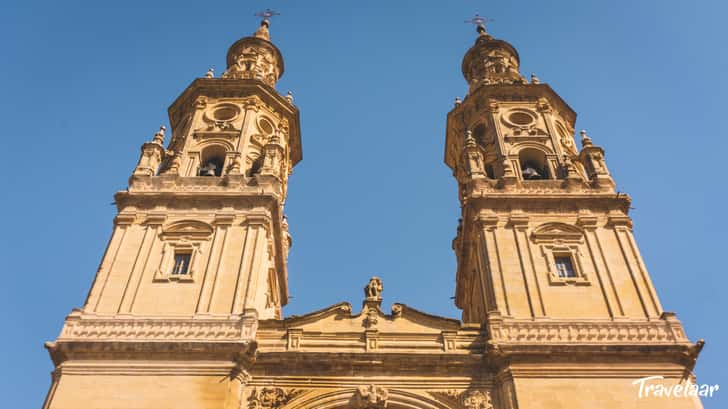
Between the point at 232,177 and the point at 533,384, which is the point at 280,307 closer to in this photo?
the point at 232,177

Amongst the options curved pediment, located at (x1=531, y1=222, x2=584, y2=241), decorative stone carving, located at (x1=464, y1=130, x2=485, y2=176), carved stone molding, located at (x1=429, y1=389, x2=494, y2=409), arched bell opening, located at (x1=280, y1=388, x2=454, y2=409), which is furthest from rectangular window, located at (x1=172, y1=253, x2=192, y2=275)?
curved pediment, located at (x1=531, y1=222, x2=584, y2=241)

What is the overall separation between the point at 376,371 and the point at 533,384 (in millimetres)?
4310

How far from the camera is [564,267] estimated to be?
24.8 metres

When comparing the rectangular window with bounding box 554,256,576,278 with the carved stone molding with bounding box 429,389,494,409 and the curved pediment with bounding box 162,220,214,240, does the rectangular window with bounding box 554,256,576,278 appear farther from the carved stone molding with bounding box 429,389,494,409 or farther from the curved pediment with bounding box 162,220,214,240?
the curved pediment with bounding box 162,220,214,240

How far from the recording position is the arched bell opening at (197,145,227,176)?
1182 inches

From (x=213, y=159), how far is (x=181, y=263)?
7.25m

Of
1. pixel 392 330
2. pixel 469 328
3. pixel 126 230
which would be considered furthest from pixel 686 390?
pixel 126 230

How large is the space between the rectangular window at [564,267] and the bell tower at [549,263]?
40 mm

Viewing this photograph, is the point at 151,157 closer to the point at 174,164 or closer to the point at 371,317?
the point at 174,164

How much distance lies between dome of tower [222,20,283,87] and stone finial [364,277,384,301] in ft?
50.1

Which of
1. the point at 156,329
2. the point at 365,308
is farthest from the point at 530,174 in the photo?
the point at 156,329

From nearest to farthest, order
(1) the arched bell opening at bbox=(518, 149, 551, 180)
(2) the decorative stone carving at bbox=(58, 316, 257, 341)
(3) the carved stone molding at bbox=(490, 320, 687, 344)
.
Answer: (2) the decorative stone carving at bbox=(58, 316, 257, 341)
(3) the carved stone molding at bbox=(490, 320, 687, 344)
(1) the arched bell opening at bbox=(518, 149, 551, 180)

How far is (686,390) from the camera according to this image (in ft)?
65.6

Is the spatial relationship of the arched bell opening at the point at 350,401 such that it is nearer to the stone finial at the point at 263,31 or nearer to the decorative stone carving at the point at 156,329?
the decorative stone carving at the point at 156,329
